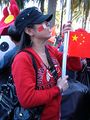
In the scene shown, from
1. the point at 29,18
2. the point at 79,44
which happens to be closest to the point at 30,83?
the point at 29,18

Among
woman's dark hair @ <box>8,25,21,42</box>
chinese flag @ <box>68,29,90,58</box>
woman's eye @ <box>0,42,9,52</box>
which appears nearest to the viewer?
woman's dark hair @ <box>8,25,21,42</box>

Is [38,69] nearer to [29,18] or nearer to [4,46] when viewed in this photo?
[29,18]

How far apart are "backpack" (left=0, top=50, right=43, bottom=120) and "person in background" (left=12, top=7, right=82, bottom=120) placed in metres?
0.07

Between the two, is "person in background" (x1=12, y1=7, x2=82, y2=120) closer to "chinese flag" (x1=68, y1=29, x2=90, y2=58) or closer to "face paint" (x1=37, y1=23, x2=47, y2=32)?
"face paint" (x1=37, y1=23, x2=47, y2=32)

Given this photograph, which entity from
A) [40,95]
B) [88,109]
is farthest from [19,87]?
[88,109]

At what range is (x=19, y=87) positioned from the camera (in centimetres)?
291

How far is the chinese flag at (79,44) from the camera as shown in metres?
3.35

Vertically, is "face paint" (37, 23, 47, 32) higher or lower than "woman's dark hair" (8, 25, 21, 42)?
higher

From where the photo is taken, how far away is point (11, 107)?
3.12 metres

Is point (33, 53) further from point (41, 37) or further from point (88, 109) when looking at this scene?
point (88, 109)

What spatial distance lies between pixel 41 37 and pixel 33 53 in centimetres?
16

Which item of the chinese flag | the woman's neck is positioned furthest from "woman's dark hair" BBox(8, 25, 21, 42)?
the chinese flag

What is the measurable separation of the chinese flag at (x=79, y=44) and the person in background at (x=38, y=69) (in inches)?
8.0

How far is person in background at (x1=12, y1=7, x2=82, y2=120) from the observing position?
2.91m
